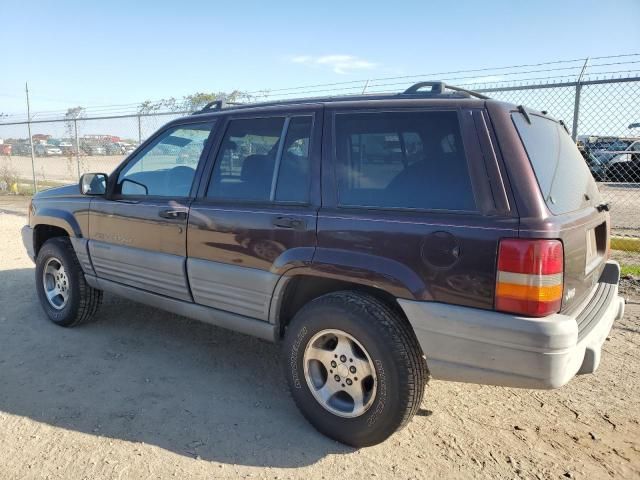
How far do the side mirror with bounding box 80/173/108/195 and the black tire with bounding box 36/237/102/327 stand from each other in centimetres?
67

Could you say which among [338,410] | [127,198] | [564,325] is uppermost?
[127,198]

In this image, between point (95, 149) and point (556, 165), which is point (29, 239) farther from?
point (95, 149)

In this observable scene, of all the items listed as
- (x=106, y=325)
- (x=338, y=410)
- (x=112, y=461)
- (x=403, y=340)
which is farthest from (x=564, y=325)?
(x=106, y=325)

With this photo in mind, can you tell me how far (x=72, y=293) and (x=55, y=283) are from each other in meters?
0.40

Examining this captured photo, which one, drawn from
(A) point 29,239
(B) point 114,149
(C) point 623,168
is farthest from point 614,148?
(B) point 114,149

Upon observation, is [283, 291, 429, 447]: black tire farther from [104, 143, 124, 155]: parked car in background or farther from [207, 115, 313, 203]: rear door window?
[104, 143, 124, 155]: parked car in background

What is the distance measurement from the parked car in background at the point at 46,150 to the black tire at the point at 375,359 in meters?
17.0

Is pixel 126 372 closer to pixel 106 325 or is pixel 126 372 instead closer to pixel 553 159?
pixel 106 325

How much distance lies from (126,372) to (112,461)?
1.09m

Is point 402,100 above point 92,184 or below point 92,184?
above

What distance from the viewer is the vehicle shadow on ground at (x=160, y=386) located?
9.34 ft

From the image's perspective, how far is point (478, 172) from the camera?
7.88ft

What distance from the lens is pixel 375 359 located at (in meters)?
2.62

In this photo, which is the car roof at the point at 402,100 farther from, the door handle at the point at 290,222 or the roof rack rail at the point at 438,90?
the door handle at the point at 290,222
